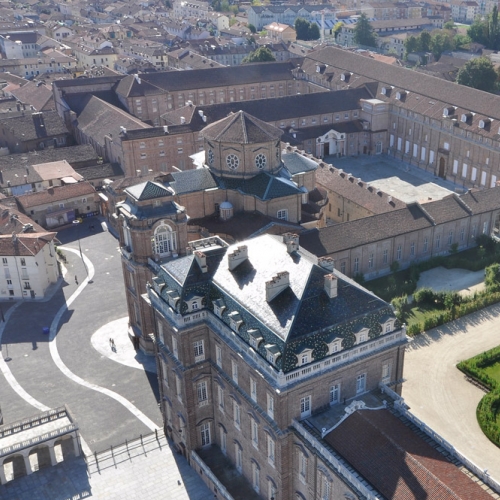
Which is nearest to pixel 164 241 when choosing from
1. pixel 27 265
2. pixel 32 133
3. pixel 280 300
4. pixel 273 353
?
pixel 280 300

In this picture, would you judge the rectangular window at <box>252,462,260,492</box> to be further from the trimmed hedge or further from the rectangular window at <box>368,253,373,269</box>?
the rectangular window at <box>368,253,373,269</box>

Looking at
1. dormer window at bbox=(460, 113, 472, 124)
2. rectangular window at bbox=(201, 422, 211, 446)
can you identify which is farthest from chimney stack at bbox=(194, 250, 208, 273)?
dormer window at bbox=(460, 113, 472, 124)

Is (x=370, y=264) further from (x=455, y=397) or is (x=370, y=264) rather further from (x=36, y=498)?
(x=36, y=498)

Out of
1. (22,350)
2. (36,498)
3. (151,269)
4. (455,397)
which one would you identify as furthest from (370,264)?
(36,498)

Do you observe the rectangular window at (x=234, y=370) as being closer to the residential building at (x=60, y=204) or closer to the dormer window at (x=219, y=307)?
the dormer window at (x=219, y=307)

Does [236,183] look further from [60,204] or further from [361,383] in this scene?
[361,383]
